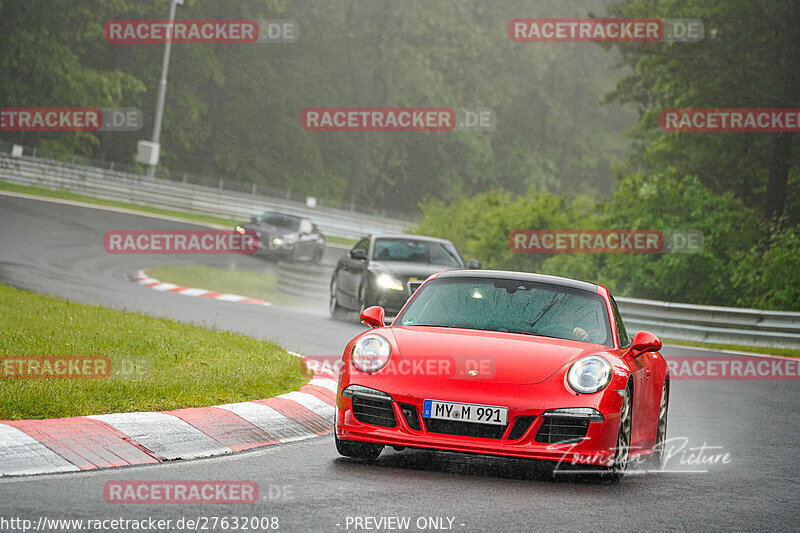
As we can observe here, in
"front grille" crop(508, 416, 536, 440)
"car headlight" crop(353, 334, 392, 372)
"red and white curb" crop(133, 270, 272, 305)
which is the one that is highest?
"car headlight" crop(353, 334, 392, 372)

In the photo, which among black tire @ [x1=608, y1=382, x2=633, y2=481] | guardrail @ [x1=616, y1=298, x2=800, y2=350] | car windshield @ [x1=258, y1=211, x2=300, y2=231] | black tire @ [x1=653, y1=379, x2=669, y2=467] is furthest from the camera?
car windshield @ [x1=258, y1=211, x2=300, y2=231]

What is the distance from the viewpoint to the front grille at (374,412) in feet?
23.0

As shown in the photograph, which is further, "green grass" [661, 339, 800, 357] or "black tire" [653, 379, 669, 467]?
"green grass" [661, 339, 800, 357]

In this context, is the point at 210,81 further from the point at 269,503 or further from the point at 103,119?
the point at 269,503

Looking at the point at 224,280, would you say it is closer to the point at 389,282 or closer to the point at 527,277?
the point at 389,282

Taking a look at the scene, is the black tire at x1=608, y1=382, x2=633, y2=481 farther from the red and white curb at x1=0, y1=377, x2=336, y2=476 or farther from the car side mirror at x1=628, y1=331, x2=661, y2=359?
the red and white curb at x1=0, y1=377, x2=336, y2=476

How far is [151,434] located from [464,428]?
192 centimetres

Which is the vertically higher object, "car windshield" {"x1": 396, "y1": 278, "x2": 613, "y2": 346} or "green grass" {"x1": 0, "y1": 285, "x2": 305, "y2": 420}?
"car windshield" {"x1": 396, "y1": 278, "x2": 613, "y2": 346}

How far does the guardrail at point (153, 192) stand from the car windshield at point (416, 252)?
2280 centimetres

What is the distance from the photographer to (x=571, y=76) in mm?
87312

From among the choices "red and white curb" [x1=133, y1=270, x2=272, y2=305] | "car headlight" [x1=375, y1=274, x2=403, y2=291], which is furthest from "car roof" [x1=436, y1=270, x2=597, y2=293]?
"red and white curb" [x1=133, y1=270, x2=272, y2=305]

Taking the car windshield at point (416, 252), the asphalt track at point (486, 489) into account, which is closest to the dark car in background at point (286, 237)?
the car windshield at point (416, 252)

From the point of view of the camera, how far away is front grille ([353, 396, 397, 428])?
700cm

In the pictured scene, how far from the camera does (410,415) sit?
6957 millimetres
